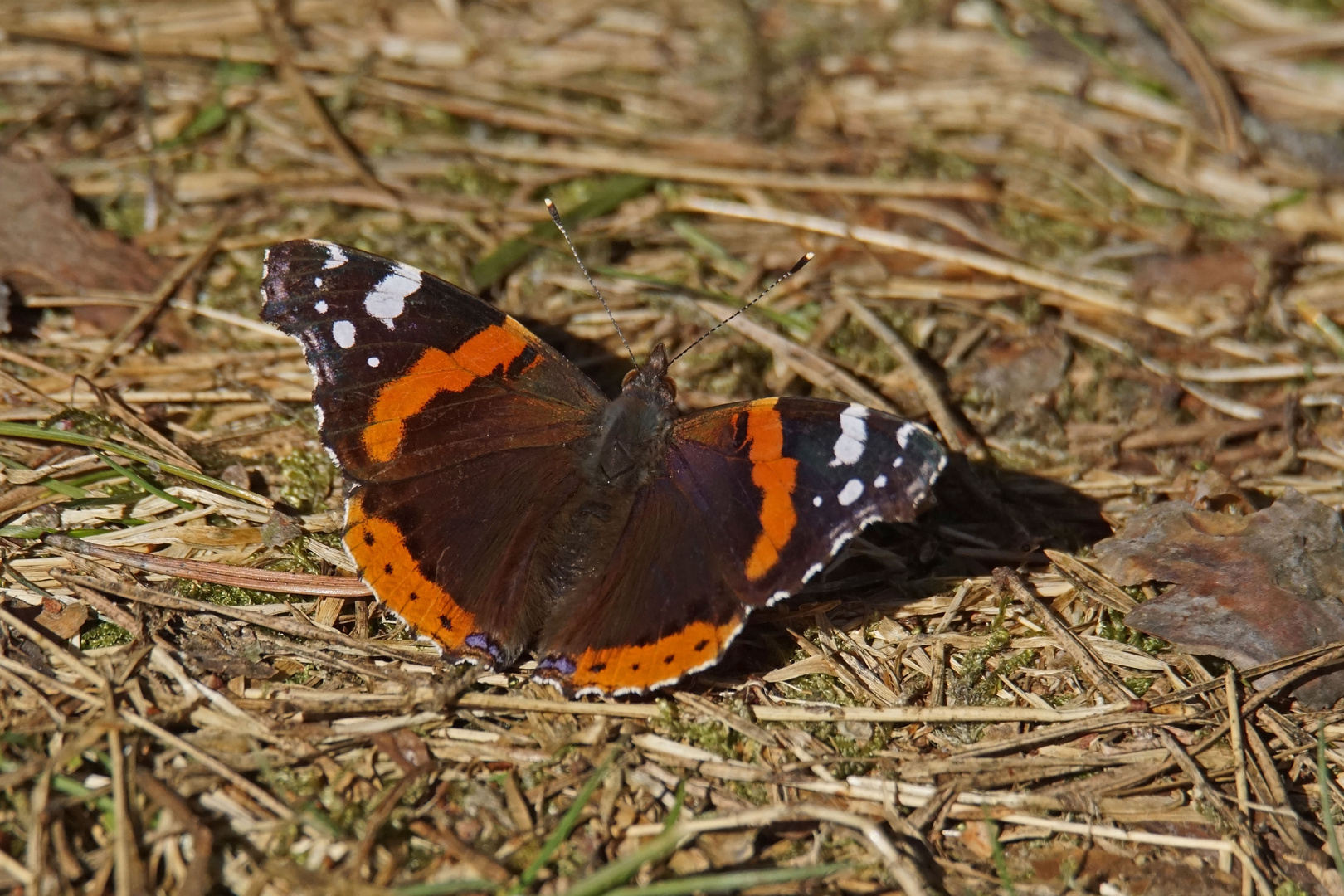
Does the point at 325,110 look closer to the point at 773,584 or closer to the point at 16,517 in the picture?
the point at 16,517

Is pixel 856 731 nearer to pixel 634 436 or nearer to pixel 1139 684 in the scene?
pixel 1139 684

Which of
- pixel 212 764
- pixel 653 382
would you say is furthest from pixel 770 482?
pixel 212 764

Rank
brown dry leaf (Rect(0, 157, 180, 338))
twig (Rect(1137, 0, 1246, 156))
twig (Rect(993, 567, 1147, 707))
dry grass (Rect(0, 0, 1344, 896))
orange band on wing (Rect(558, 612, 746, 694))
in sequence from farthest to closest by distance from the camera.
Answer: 1. twig (Rect(1137, 0, 1246, 156))
2. brown dry leaf (Rect(0, 157, 180, 338))
3. twig (Rect(993, 567, 1147, 707))
4. orange band on wing (Rect(558, 612, 746, 694))
5. dry grass (Rect(0, 0, 1344, 896))

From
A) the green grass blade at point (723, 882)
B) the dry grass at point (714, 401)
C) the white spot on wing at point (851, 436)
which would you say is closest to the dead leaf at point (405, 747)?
the dry grass at point (714, 401)

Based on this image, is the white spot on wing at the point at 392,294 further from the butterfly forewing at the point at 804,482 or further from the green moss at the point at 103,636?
the green moss at the point at 103,636

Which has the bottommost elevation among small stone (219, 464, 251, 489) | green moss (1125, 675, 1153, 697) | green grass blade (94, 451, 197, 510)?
green moss (1125, 675, 1153, 697)

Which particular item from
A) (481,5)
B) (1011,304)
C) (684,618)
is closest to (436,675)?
(684,618)

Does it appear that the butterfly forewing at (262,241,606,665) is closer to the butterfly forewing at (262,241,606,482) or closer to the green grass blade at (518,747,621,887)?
the butterfly forewing at (262,241,606,482)

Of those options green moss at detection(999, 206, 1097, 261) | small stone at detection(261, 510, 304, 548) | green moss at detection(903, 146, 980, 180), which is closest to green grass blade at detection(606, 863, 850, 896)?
small stone at detection(261, 510, 304, 548)
